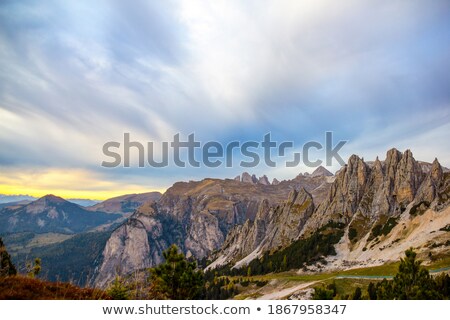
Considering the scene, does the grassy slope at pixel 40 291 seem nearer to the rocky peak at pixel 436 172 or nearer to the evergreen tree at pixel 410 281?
the evergreen tree at pixel 410 281

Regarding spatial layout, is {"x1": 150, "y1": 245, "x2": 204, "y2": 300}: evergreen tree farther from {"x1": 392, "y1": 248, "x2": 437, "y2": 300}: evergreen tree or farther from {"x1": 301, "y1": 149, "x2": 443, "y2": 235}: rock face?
{"x1": 301, "y1": 149, "x2": 443, "y2": 235}: rock face

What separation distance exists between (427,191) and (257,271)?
264ft

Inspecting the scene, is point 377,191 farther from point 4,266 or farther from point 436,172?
point 4,266

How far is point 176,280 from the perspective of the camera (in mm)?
16203

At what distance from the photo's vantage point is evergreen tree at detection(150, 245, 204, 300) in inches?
622

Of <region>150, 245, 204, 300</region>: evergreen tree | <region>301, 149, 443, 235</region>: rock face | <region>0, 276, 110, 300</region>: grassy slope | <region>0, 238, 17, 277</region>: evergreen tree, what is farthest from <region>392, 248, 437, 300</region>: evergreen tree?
<region>301, 149, 443, 235</region>: rock face

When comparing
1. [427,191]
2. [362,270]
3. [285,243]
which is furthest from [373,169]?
[362,270]

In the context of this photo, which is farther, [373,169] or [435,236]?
[373,169]

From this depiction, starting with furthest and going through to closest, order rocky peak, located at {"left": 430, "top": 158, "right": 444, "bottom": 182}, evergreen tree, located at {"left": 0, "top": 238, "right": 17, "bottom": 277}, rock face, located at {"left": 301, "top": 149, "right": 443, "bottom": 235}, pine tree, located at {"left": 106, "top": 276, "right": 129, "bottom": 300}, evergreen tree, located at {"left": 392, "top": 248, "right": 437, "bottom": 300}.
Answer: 1. rock face, located at {"left": 301, "top": 149, "right": 443, "bottom": 235}
2. rocky peak, located at {"left": 430, "top": 158, "right": 444, "bottom": 182}
3. evergreen tree, located at {"left": 392, "top": 248, "right": 437, "bottom": 300}
4. evergreen tree, located at {"left": 0, "top": 238, "right": 17, "bottom": 277}
5. pine tree, located at {"left": 106, "top": 276, "right": 129, "bottom": 300}

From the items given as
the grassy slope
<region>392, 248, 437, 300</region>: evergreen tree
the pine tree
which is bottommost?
<region>392, 248, 437, 300</region>: evergreen tree

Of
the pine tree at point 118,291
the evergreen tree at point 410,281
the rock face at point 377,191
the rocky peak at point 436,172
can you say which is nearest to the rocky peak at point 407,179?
the rock face at point 377,191

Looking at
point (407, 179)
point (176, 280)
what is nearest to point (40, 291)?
point (176, 280)
